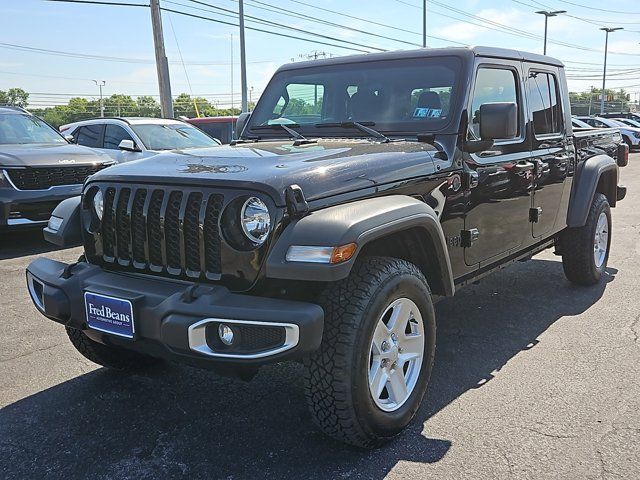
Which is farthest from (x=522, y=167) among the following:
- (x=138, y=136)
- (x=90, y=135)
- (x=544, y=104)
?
(x=90, y=135)

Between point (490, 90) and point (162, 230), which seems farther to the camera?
point (490, 90)

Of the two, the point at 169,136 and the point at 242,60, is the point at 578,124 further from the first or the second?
the point at 242,60

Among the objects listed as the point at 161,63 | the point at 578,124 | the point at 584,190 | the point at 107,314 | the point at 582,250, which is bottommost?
the point at 582,250

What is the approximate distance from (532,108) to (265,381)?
2749 mm

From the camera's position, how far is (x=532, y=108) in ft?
15.1

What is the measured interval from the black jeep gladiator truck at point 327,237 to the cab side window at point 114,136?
626cm

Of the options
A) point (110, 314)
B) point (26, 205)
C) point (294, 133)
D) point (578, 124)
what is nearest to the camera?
point (110, 314)

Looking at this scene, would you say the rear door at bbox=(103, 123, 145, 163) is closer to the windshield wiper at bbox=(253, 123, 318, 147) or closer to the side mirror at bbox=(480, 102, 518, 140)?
the windshield wiper at bbox=(253, 123, 318, 147)

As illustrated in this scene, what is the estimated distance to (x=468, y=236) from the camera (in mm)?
3799

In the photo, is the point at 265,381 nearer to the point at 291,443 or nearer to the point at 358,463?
the point at 291,443

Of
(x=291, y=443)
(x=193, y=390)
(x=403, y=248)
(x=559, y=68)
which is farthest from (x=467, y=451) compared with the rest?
(x=559, y=68)

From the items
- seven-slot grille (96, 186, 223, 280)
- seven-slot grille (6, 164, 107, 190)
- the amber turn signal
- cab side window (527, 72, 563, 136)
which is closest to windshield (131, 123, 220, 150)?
seven-slot grille (6, 164, 107, 190)

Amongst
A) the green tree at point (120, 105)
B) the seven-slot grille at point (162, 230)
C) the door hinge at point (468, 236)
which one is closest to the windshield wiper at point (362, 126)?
the door hinge at point (468, 236)

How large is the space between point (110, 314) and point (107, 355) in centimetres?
104
